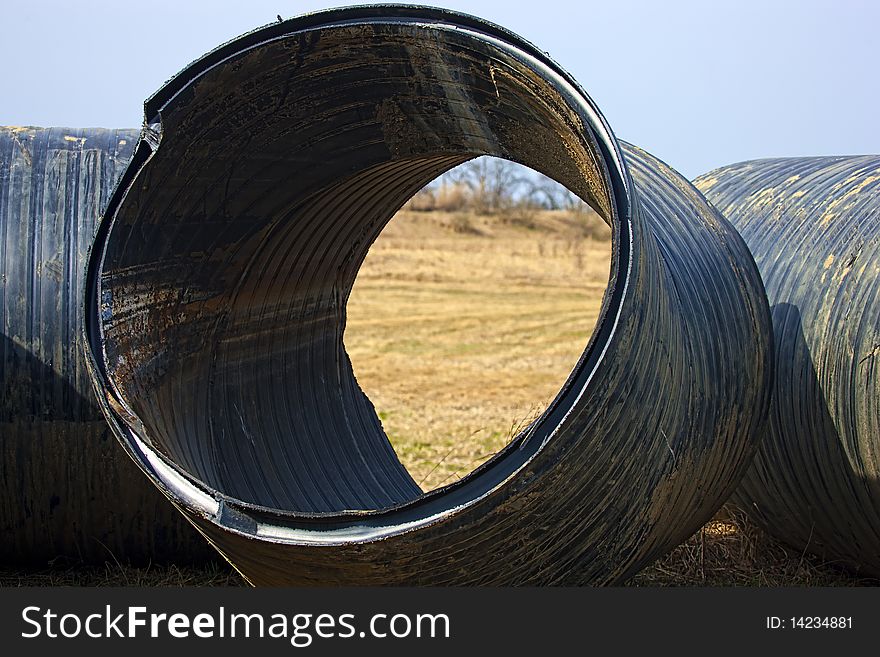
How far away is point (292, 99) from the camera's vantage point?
175 inches

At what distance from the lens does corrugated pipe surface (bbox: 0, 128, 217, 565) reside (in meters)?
4.78

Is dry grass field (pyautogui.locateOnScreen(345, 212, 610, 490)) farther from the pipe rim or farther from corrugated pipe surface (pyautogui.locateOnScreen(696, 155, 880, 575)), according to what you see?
the pipe rim

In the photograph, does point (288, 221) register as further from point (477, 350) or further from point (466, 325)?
point (466, 325)

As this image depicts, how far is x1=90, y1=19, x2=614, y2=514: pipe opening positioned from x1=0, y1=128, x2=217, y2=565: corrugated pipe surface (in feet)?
1.34

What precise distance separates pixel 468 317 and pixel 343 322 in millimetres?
10718

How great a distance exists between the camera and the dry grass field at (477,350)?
5148 millimetres

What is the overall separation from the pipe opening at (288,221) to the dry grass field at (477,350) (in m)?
0.83

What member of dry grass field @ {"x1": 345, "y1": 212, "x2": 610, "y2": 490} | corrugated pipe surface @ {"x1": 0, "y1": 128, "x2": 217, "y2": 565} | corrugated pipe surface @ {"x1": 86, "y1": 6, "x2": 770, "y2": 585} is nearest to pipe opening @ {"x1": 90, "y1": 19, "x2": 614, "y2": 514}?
corrugated pipe surface @ {"x1": 86, "y1": 6, "x2": 770, "y2": 585}

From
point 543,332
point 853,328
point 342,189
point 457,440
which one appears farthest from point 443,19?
point 543,332

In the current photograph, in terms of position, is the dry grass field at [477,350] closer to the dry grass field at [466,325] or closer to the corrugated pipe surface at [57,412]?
the dry grass field at [466,325]

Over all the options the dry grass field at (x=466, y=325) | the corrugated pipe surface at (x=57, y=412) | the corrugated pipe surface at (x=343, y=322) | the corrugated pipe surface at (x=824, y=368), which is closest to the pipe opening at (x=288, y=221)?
the corrugated pipe surface at (x=343, y=322)

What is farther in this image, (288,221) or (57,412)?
(288,221)

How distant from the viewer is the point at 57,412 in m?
4.77

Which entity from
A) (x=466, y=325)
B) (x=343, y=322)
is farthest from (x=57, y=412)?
(x=466, y=325)
